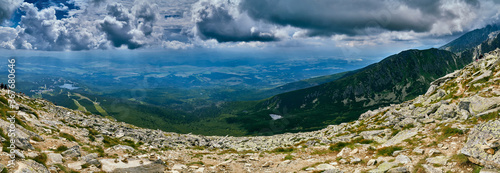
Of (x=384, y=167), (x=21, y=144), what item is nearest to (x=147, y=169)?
(x=21, y=144)

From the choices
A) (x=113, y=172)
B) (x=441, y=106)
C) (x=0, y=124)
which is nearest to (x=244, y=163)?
(x=113, y=172)

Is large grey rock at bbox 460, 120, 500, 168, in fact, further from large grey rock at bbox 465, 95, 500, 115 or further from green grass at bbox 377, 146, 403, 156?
large grey rock at bbox 465, 95, 500, 115

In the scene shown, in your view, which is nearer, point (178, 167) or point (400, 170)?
point (400, 170)

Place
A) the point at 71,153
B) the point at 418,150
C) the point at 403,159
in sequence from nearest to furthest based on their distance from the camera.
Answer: the point at 403,159 → the point at 418,150 → the point at 71,153

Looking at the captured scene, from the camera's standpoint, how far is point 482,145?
1402cm

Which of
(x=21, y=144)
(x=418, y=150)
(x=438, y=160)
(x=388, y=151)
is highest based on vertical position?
(x=21, y=144)

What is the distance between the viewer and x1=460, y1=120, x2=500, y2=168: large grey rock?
12.8m

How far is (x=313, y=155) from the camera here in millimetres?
27250

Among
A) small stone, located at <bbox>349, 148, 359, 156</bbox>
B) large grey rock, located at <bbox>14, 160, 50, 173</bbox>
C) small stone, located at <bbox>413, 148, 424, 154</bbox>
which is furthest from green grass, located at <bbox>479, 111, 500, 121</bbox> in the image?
large grey rock, located at <bbox>14, 160, 50, 173</bbox>

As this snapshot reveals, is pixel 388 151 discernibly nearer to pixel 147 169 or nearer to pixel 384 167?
pixel 384 167

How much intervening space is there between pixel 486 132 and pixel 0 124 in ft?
131

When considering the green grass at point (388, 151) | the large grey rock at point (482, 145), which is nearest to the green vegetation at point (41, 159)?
the green grass at point (388, 151)

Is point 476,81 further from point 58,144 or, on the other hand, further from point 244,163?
point 58,144

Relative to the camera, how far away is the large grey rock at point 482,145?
1280 centimetres
